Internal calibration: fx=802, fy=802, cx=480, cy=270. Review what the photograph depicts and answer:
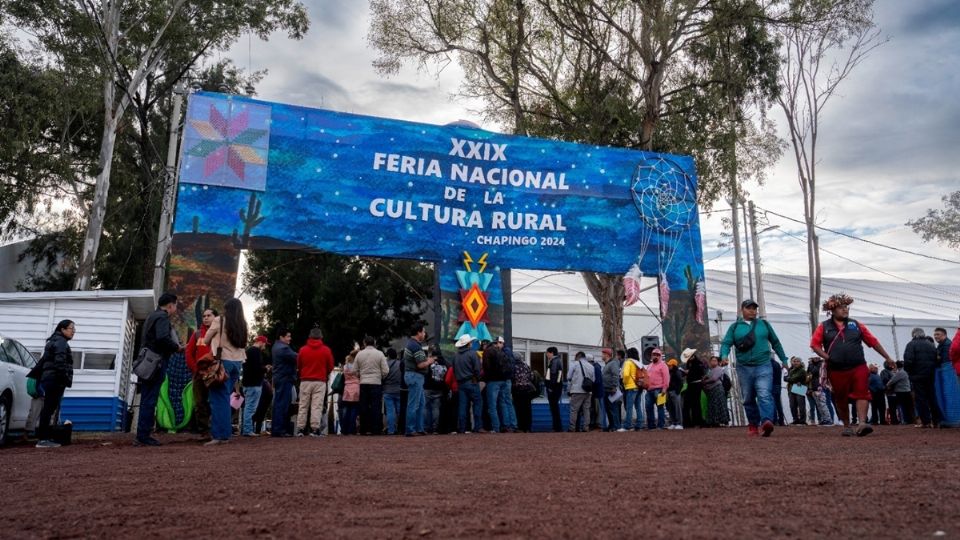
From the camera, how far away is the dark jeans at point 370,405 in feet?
43.8

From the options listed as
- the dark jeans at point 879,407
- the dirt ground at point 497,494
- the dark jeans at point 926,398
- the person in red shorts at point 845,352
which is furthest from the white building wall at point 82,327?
the dark jeans at point 879,407

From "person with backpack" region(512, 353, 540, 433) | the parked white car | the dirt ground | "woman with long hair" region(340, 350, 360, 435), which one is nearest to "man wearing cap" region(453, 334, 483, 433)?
"person with backpack" region(512, 353, 540, 433)

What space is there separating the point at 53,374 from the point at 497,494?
714 centimetres

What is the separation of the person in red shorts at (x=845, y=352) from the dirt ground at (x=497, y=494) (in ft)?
4.87

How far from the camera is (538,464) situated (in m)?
6.55

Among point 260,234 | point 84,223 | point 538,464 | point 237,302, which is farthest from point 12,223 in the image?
point 538,464

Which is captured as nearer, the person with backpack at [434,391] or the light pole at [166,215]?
the person with backpack at [434,391]

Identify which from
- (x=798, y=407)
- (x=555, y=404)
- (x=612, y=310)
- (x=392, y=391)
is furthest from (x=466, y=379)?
(x=798, y=407)

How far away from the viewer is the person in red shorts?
9.25 m

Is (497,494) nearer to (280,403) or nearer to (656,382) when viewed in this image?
(280,403)

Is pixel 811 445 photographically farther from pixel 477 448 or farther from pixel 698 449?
pixel 477 448

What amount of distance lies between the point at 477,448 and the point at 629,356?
7481 millimetres

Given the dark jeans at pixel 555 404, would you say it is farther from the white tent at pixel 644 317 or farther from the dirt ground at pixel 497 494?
the dirt ground at pixel 497 494

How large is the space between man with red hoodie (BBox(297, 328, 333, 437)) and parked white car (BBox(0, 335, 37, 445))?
3727 millimetres
